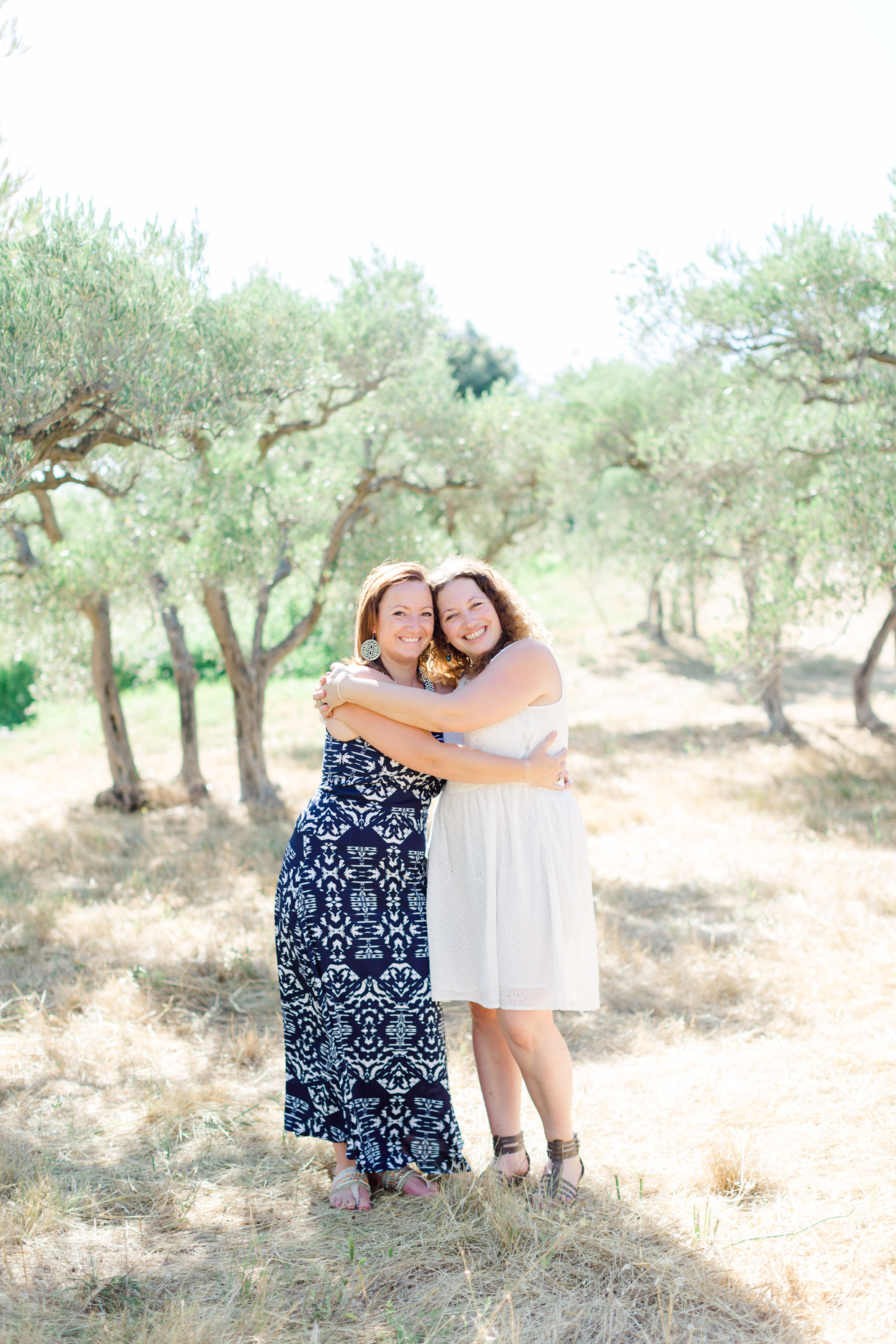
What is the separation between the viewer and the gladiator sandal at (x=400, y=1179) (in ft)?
11.7

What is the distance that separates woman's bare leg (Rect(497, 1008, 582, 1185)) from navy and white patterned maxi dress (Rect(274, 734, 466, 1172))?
29cm

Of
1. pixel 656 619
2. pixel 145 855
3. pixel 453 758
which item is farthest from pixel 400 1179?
pixel 656 619

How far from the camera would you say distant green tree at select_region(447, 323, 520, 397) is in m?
37.6

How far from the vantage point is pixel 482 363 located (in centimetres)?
3791

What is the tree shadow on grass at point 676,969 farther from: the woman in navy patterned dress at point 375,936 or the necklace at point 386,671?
the necklace at point 386,671

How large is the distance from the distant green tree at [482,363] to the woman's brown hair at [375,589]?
34385mm

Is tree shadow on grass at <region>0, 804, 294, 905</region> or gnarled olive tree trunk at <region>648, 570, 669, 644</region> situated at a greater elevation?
gnarled olive tree trunk at <region>648, 570, 669, 644</region>

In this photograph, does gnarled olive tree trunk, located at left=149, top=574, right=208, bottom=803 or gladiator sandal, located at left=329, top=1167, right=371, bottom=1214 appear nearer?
gladiator sandal, located at left=329, top=1167, right=371, bottom=1214

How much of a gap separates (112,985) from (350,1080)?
2802mm

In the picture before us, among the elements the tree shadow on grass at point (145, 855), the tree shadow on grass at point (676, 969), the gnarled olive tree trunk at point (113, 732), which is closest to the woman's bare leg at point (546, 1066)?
the tree shadow on grass at point (676, 969)

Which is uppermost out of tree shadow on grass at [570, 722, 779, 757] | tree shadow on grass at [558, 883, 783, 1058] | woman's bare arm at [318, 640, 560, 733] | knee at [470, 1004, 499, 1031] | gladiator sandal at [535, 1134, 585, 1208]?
woman's bare arm at [318, 640, 560, 733]

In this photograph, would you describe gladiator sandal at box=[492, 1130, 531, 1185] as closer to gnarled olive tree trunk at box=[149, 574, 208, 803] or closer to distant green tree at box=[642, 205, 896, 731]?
distant green tree at box=[642, 205, 896, 731]

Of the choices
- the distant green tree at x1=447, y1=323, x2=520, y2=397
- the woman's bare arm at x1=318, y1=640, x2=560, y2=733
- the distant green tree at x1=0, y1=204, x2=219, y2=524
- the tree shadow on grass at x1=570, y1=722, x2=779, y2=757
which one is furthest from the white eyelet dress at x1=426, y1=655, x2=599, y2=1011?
the distant green tree at x1=447, y1=323, x2=520, y2=397

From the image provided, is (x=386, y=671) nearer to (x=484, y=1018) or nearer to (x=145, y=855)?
(x=484, y=1018)
